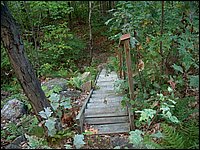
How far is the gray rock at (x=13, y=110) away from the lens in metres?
6.52

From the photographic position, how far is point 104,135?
4.71 metres

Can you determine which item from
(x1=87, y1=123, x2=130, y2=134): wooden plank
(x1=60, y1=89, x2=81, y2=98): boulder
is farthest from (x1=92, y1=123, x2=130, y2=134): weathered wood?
(x1=60, y1=89, x2=81, y2=98): boulder

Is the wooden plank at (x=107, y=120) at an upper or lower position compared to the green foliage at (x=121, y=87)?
lower

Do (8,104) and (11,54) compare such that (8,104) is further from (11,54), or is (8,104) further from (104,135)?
(11,54)

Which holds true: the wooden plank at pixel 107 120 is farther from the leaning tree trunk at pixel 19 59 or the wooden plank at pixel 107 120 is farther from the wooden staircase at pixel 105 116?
the leaning tree trunk at pixel 19 59

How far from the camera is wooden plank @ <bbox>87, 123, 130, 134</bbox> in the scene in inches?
189

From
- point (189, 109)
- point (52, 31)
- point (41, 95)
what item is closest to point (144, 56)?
point (189, 109)

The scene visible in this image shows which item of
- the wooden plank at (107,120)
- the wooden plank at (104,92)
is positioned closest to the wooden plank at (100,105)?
the wooden plank at (107,120)

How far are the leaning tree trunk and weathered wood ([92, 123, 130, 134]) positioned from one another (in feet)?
4.60

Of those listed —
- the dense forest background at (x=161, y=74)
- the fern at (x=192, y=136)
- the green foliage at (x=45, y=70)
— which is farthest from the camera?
the green foliage at (x=45, y=70)

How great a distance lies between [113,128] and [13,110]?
3.01 metres

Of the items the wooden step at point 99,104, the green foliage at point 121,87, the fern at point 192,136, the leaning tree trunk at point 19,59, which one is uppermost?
the leaning tree trunk at point 19,59

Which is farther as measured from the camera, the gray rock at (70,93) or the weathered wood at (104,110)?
the gray rock at (70,93)

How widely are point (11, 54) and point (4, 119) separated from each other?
3.50 m
